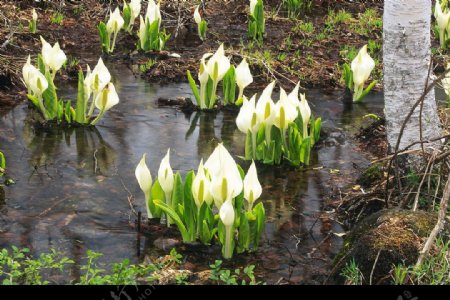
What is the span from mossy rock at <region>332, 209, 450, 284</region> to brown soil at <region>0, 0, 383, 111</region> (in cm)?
370

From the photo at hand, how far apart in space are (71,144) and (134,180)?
0.86m

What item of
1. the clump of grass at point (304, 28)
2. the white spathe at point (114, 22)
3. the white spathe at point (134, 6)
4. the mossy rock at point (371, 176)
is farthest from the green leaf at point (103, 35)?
the mossy rock at point (371, 176)

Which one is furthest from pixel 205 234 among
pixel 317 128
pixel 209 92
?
pixel 209 92

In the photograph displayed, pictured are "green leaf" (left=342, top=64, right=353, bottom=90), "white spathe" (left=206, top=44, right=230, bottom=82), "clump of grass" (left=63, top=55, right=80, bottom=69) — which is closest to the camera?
"white spathe" (left=206, top=44, right=230, bottom=82)

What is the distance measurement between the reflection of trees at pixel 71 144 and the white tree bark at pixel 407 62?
1.92m

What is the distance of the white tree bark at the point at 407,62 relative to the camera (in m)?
4.50

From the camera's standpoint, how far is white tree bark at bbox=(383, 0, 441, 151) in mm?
4504

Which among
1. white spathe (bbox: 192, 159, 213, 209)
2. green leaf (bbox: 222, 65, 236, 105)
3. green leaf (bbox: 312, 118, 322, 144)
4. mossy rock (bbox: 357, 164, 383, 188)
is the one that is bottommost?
mossy rock (bbox: 357, 164, 383, 188)

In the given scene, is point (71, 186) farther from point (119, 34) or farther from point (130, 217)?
point (119, 34)

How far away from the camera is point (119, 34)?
8953mm

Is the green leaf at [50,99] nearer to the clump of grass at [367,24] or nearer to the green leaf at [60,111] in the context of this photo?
the green leaf at [60,111]

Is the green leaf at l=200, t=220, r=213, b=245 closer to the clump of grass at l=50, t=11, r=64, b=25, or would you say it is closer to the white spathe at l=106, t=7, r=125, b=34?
the white spathe at l=106, t=7, r=125, b=34

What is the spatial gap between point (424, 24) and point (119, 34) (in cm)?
501

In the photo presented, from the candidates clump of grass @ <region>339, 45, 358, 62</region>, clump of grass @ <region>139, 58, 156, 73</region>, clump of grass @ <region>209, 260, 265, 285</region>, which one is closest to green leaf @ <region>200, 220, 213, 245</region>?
clump of grass @ <region>209, 260, 265, 285</region>
